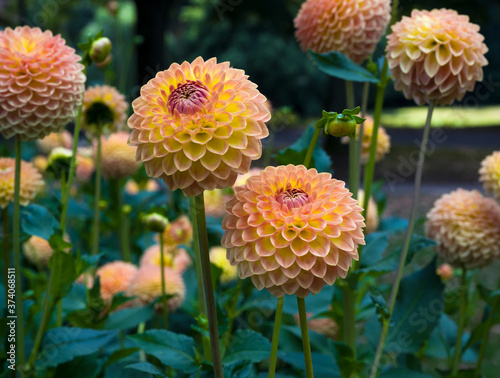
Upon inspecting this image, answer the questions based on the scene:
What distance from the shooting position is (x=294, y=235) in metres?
0.55

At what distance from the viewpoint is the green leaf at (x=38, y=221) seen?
94 centimetres

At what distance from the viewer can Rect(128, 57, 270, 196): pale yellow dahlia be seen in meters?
0.53

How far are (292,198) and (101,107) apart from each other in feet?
2.42

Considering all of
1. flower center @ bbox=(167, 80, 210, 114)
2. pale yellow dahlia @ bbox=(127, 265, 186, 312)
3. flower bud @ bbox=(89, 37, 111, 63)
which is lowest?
pale yellow dahlia @ bbox=(127, 265, 186, 312)

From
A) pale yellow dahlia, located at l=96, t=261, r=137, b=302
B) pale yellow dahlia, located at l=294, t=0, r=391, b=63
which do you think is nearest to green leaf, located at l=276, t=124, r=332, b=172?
pale yellow dahlia, located at l=294, t=0, r=391, b=63

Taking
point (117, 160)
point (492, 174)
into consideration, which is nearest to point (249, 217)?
point (492, 174)

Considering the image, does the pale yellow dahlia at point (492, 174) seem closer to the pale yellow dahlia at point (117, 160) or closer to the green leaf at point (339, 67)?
the green leaf at point (339, 67)

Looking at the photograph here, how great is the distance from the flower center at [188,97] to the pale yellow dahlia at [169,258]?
75cm

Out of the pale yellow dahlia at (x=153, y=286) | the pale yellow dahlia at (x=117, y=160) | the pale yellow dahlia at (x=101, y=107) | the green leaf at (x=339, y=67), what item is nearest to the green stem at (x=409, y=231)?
the green leaf at (x=339, y=67)

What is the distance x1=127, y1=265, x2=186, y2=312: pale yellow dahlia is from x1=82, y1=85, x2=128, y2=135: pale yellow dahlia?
320 mm

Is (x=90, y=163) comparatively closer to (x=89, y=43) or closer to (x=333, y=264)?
(x=89, y=43)

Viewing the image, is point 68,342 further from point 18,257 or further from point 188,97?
point 188,97

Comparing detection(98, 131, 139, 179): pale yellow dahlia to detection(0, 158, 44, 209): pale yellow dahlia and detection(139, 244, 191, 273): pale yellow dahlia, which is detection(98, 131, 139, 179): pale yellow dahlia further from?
detection(0, 158, 44, 209): pale yellow dahlia

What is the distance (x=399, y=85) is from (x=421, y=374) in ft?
1.71
